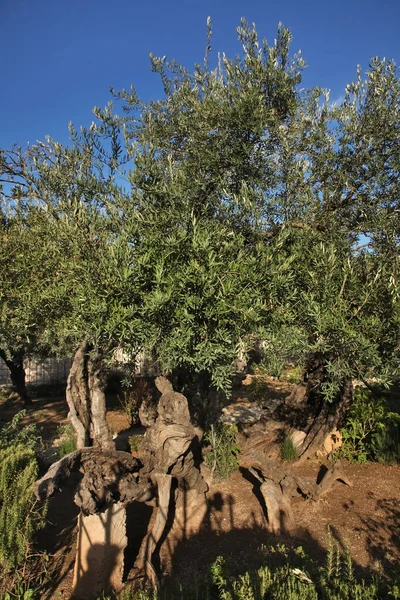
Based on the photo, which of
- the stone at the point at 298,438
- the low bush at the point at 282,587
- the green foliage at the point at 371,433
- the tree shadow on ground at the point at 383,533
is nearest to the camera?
the low bush at the point at 282,587

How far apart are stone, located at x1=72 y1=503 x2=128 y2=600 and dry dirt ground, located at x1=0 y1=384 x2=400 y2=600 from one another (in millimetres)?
344

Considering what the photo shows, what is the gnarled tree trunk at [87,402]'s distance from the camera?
9031 millimetres

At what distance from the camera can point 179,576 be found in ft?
20.6

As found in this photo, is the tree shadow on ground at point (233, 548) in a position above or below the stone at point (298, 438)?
below

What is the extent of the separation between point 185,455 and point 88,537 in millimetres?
2311

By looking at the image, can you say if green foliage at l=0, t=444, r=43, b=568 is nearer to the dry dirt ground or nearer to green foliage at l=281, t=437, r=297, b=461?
the dry dirt ground

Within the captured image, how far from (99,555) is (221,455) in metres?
4.44

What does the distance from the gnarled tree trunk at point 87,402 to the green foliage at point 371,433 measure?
19.4ft

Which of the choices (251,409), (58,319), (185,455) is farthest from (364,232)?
(251,409)

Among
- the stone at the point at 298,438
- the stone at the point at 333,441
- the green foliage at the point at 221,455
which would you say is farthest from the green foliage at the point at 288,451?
the green foliage at the point at 221,455

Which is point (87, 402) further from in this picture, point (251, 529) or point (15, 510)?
point (251, 529)

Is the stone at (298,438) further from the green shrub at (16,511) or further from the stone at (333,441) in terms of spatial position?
the green shrub at (16,511)

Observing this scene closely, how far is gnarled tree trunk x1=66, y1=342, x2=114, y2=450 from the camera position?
9.03 m

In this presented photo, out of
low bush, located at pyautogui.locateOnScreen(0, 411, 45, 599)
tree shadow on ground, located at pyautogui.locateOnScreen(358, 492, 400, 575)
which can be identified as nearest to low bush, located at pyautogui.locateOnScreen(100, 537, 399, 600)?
tree shadow on ground, located at pyautogui.locateOnScreen(358, 492, 400, 575)
